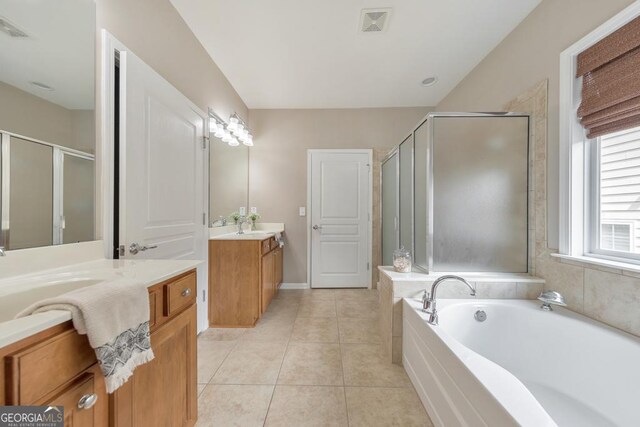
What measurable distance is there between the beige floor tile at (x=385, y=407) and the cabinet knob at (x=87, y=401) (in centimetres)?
114

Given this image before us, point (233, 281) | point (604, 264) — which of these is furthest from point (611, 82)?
point (233, 281)

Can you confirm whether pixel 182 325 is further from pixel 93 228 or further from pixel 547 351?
pixel 547 351

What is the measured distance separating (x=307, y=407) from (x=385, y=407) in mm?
436

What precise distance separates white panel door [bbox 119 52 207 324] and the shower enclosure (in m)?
1.79

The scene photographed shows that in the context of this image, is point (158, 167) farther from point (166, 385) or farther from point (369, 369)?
point (369, 369)

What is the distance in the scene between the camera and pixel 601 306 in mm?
1253

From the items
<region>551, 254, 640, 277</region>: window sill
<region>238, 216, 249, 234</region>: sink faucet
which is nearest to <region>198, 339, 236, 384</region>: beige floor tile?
<region>238, 216, 249, 234</region>: sink faucet

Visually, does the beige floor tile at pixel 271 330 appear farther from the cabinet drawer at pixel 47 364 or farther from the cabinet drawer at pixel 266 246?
the cabinet drawer at pixel 47 364

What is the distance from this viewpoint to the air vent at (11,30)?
84 centimetres

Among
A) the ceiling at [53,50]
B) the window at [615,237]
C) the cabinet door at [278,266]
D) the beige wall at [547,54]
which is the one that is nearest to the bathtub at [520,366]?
the window at [615,237]

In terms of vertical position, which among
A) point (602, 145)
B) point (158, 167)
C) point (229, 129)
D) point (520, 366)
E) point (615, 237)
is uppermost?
point (229, 129)

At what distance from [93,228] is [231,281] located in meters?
1.23

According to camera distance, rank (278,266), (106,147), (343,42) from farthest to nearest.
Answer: (278,266) < (343,42) < (106,147)

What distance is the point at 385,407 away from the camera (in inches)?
52.7
